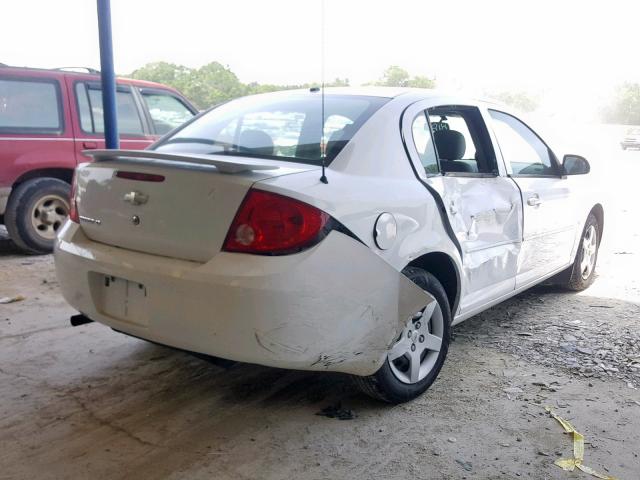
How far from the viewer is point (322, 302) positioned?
2.58 meters

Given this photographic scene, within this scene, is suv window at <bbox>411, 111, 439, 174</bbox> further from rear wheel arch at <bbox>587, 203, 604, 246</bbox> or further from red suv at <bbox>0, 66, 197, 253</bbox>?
red suv at <bbox>0, 66, 197, 253</bbox>

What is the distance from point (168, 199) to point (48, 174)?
4.48 m

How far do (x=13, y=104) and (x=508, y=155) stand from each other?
482 centimetres

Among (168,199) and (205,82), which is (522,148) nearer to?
(168,199)

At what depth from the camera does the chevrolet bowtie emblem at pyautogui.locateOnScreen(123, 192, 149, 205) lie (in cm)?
279

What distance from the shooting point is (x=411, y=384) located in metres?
3.19

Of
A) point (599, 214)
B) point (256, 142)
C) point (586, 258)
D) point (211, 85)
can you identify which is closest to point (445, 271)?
point (256, 142)

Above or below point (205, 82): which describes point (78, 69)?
above

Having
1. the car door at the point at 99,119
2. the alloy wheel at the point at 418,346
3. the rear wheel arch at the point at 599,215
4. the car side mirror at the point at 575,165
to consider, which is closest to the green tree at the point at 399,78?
the car side mirror at the point at 575,165

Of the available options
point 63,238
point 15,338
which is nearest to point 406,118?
point 63,238

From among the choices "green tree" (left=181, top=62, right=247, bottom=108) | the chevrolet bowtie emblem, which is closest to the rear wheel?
"green tree" (left=181, top=62, right=247, bottom=108)

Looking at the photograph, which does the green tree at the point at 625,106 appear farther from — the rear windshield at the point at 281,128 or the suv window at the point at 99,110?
the rear windshield at the point at 281,128

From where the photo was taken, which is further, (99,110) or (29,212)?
(99,110)

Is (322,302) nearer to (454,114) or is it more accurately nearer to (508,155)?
(454,114)
